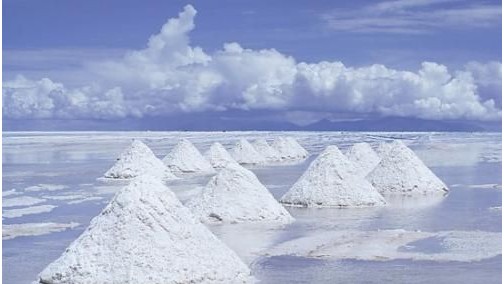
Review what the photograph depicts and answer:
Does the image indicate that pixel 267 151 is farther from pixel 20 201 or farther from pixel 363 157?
pixel 20 201

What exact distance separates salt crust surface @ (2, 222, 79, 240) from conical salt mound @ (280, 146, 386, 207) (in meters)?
6.56

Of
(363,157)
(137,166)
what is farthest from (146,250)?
(363,157)

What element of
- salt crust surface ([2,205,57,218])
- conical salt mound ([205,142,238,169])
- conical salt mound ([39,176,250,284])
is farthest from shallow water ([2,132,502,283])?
conical salt mound ([205,142,238,169])

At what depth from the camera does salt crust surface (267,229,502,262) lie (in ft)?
52.4

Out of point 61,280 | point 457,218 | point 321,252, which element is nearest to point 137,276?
point 61,280

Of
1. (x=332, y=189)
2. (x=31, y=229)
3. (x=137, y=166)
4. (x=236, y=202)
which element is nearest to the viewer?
(x=31, y=229)

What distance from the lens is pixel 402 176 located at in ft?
91.1

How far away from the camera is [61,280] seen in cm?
1322

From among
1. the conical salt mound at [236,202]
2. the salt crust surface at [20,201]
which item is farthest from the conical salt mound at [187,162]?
the conical salt mound at [236,202]

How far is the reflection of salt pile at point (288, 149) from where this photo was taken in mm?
53956

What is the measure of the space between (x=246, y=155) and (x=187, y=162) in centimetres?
954

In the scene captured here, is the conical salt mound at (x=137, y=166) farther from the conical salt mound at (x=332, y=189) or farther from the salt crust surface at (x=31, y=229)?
the salt crust surface at (x=31, y=229)

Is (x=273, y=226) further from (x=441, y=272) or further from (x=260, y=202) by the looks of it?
(x=441, y=272)

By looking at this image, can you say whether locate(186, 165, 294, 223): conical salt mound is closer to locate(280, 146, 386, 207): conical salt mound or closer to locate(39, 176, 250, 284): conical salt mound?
locate(280, 146, 386, 207): conical salt mound
